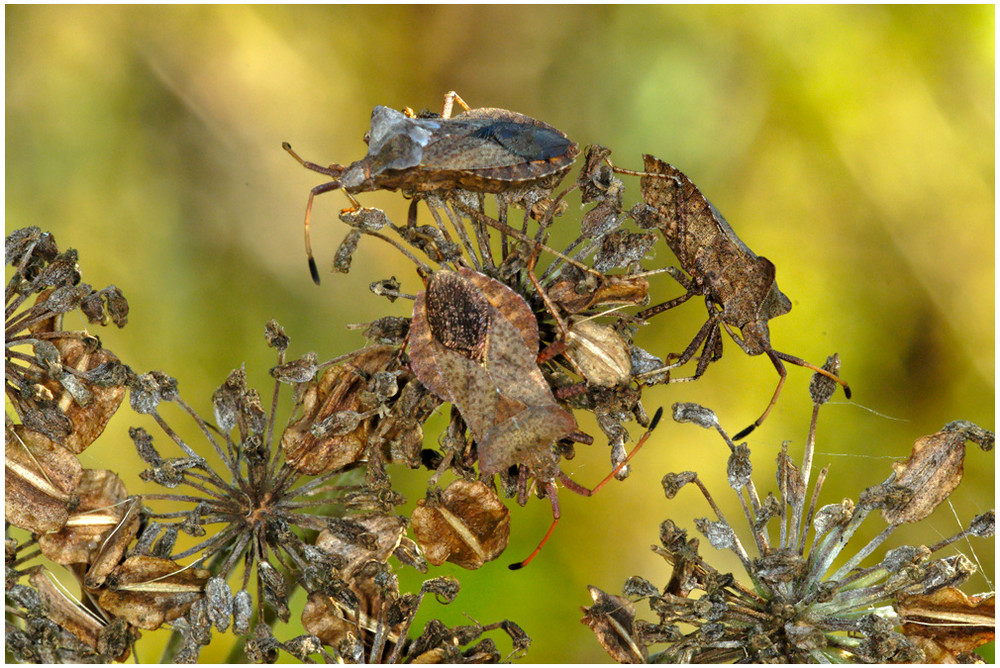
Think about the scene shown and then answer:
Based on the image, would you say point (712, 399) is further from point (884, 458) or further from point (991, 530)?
point (991, 530)

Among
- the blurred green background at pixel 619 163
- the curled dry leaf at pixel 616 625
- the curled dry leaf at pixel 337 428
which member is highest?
the blurred green background at pixel 619 163

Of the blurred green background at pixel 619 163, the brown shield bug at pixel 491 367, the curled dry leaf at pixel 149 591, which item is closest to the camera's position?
the brown shield bug at pixel 491 367

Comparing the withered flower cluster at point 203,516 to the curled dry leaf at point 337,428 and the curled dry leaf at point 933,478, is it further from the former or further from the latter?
the curled dry leaf at point 933,478

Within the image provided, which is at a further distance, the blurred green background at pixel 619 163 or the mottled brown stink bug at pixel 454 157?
the blurred green background at pixel 619 163

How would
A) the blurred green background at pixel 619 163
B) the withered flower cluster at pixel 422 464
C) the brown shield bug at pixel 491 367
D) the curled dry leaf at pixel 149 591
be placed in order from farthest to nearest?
the blurred green background at pixel 619 163, the curled dry leaf at pixel 149 591, the withered flower cluster at pixel 422 464, the brown shield bug at pixel 491 367

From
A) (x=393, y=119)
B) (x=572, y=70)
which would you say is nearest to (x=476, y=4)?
(x=572, y=70)

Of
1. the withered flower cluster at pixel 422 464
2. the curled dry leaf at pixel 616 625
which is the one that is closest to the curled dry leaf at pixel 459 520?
the withered flower cluster at pixel 422 464

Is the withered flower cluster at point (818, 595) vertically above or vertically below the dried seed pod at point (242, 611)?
above

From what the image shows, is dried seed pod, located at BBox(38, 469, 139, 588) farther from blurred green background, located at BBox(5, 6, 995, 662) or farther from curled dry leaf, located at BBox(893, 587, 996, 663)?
curled dry leaf, located at BBox(893, 587, 996, 663)
